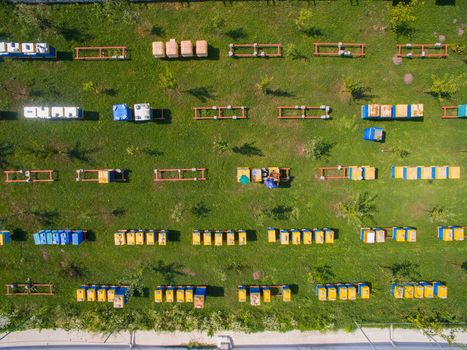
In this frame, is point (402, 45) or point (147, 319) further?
point (147, 319)

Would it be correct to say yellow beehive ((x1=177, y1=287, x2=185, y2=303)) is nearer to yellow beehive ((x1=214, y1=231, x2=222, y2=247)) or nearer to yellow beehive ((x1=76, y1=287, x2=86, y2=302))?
yellow beehive ((x1=214, y1=231, x2=222, y2=247))

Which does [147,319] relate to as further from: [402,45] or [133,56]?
[402,45]

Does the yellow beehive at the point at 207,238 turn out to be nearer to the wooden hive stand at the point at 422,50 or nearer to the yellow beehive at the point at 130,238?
the yellow beehive at the point at 130,238

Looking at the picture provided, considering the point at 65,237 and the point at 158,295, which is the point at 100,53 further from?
the point at 158,295

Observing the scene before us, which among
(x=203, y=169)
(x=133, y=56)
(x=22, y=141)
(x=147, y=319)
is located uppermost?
(x=133, y=56)

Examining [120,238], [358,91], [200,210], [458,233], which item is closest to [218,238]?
[200,210]

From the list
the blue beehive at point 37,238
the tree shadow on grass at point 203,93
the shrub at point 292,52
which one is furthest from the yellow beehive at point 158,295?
the shrub at point 292,52

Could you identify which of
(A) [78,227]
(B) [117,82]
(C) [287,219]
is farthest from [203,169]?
(A) [78,227]
